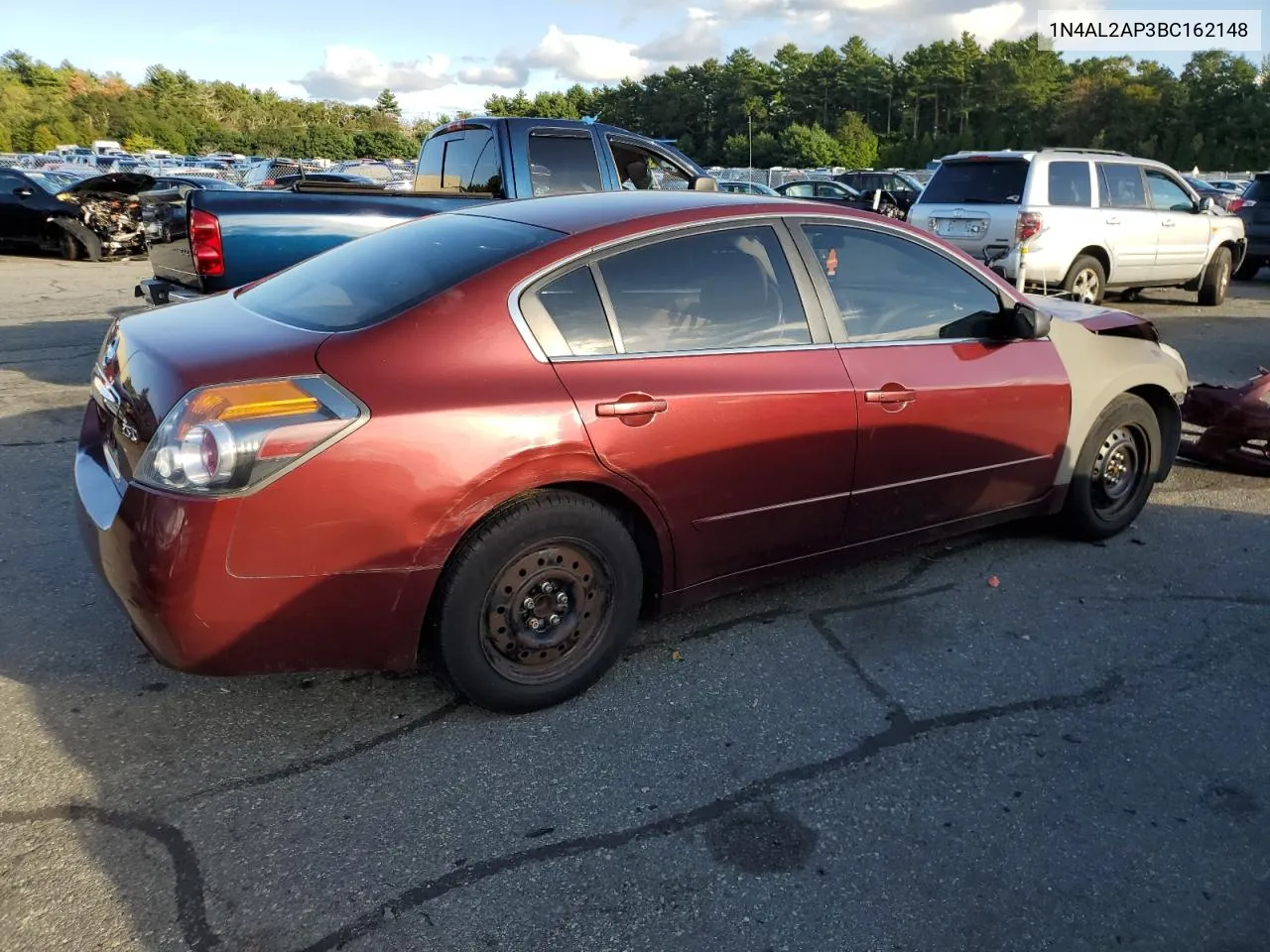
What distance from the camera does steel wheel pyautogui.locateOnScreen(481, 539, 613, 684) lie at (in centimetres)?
304

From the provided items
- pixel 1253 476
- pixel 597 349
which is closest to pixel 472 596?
Answer: pixel 597 349

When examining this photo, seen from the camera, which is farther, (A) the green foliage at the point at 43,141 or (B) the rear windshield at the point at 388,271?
(A) the green foliage at the point at 43,141

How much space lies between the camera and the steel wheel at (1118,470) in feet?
15.3

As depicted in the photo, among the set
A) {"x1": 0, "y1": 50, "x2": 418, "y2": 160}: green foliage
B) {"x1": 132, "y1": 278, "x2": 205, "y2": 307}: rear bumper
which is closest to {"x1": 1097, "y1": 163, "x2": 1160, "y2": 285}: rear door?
{"x1": 132, "y1": 278, "x2": 205, "y2": 307}: rear bumper

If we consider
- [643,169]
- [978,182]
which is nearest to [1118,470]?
[643,169]

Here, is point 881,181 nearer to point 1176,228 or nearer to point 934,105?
point 1176,228

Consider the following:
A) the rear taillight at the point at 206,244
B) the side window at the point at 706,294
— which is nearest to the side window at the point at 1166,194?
the side window at the point at 706,294

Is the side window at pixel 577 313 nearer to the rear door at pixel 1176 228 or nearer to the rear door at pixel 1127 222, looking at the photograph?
the rear door at pixel 1127 222

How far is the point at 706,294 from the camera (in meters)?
3.46

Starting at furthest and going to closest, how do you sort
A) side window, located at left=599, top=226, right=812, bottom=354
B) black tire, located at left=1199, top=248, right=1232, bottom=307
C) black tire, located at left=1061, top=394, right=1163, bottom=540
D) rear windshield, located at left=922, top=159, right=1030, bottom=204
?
black tire, located at left=1199, top=248, right=1232, bottom=307 → rear windshield, located at left=922, top=159, right=1030, bottom=204 → black tire, located at left=1061, top=394, right=1163, bottom=540 → side window, located at left=599, top=226, right=812, bottom=354

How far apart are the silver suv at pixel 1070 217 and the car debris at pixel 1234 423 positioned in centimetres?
490

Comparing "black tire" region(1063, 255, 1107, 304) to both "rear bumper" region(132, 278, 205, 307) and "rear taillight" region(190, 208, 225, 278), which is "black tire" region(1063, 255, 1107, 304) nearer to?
"rear taillight" region(190, 208, 225, 278)

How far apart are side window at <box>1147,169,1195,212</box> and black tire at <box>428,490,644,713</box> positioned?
1147 cm

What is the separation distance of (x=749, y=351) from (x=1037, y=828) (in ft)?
5.81
